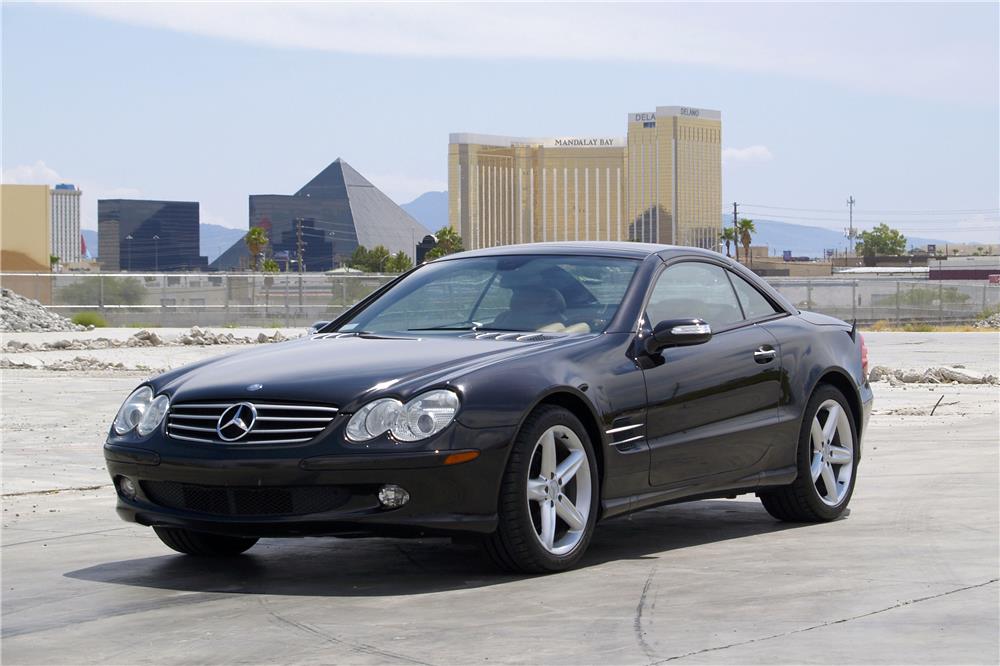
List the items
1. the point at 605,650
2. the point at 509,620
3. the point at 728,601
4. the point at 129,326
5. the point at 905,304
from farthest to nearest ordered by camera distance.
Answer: the point at 905,304 < the point at 129,326 < the point at 728,601 < the point at 509,620 < the point at 605,650

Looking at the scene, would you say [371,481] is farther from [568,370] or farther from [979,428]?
[979,428]

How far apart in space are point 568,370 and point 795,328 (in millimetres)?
2164

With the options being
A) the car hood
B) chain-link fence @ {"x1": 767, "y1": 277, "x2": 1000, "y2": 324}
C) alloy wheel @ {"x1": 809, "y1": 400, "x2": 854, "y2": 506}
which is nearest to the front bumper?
the car hood

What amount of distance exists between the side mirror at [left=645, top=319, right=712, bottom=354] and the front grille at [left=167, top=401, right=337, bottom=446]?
1705 millimetres

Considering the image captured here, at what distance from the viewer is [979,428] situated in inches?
538

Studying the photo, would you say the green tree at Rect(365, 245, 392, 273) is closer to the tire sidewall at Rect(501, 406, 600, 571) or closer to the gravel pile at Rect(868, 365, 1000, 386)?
the gravel pile at Rect(868, 365, 1000, 386)

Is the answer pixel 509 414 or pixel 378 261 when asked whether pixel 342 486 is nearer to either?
pixel 509 414

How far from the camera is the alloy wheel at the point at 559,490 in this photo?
6.43m

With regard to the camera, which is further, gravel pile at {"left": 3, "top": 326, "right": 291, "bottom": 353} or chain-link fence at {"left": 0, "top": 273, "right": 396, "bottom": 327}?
chain-link fence at {"left": 0, "top": 273, "right": 396, "bottom": 327}

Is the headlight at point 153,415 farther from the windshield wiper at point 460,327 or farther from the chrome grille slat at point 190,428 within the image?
the windshield wiper at point 460,327

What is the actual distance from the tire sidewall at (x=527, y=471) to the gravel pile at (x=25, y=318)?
32797 mm

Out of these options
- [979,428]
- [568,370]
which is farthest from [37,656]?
[979,428]

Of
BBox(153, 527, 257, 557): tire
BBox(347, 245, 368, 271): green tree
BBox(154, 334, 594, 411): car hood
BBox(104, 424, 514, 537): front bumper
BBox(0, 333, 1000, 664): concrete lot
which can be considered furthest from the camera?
BBox(347, 245, 368, 271): green tree

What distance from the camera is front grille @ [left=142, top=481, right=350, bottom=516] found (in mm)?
6109
